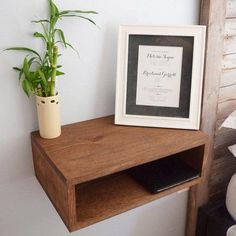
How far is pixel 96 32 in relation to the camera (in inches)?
42.0

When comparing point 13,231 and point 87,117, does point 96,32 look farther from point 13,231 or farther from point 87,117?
point 13,231

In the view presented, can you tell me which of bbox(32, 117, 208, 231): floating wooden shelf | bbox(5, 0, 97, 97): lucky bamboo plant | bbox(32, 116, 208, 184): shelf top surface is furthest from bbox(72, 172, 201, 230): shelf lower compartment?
bbox(5, 0, 97, 97): lucky bamboo plant

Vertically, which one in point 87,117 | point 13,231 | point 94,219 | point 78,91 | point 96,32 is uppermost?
point 96,32

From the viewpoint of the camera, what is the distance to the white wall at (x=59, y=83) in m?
0.95

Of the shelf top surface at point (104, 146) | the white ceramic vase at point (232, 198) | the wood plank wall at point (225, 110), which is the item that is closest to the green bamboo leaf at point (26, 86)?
the shelf top surface at point (104, 146)

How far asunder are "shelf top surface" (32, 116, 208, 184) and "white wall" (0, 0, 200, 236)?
2.7 inches

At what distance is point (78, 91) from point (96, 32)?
0.21 meters

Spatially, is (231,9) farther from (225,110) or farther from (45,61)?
(45,61)

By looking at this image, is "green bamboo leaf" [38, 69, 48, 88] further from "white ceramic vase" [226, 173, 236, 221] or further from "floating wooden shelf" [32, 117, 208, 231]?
"white ceramic vase" [226, 173, 236, 221]

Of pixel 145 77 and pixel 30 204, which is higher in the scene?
pixel 145 77

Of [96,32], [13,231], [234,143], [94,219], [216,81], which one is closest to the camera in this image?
[94,219]

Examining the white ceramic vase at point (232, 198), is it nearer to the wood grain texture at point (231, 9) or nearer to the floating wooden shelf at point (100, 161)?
the floating wooden shelf at point (100, 161)

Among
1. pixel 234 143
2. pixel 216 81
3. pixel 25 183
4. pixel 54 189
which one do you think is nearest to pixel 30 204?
pixel 25 183

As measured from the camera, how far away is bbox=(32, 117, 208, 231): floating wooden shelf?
2.89ft
